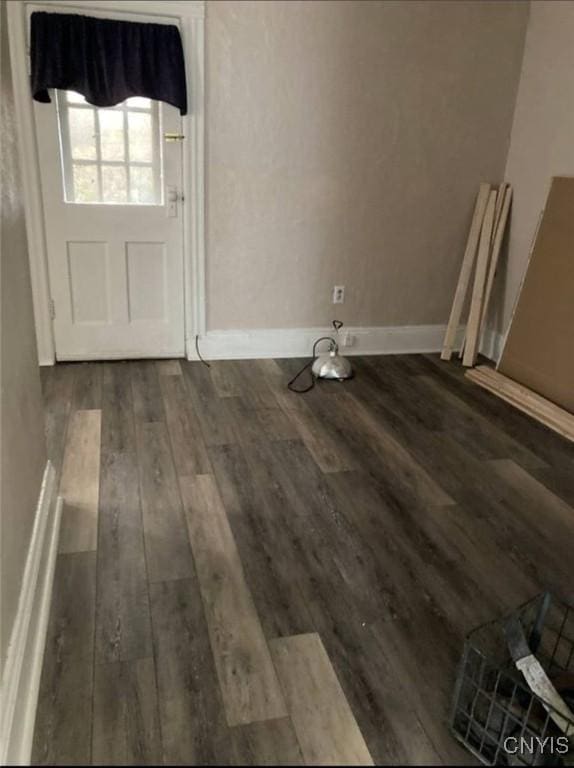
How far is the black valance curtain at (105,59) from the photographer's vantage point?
3078 millimetres

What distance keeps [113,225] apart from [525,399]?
8.14 ft

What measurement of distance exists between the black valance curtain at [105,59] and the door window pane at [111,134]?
11 centimetres

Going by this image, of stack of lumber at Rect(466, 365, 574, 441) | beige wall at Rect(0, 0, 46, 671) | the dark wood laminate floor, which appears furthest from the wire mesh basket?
stack of lumber at Rect(466, 365, 574, 441)

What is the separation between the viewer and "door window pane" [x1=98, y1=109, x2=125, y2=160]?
332 centimetres

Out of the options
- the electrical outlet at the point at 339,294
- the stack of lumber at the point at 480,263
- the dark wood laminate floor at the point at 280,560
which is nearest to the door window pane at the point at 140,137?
the dark wood laminate floor at the point at 280,560

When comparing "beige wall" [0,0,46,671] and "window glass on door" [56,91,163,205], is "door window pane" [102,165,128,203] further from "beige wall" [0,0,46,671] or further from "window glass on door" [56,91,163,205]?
"beige wall" [0,0,46,671]

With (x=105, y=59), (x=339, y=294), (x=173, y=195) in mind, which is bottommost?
(x=339, y=294)

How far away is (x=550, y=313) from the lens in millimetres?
3508

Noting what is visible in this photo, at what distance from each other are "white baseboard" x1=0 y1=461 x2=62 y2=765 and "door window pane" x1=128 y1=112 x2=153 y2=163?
2075mm

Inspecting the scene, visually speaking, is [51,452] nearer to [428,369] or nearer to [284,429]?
[284,429]

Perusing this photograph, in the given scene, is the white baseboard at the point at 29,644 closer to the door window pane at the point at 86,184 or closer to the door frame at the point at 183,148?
the door frame at the point at 183,148

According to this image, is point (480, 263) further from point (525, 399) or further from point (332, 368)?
→ point (332, 368)

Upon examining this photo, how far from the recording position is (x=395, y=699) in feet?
5.04

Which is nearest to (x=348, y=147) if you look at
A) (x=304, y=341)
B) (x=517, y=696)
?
(x=304, y=341)
